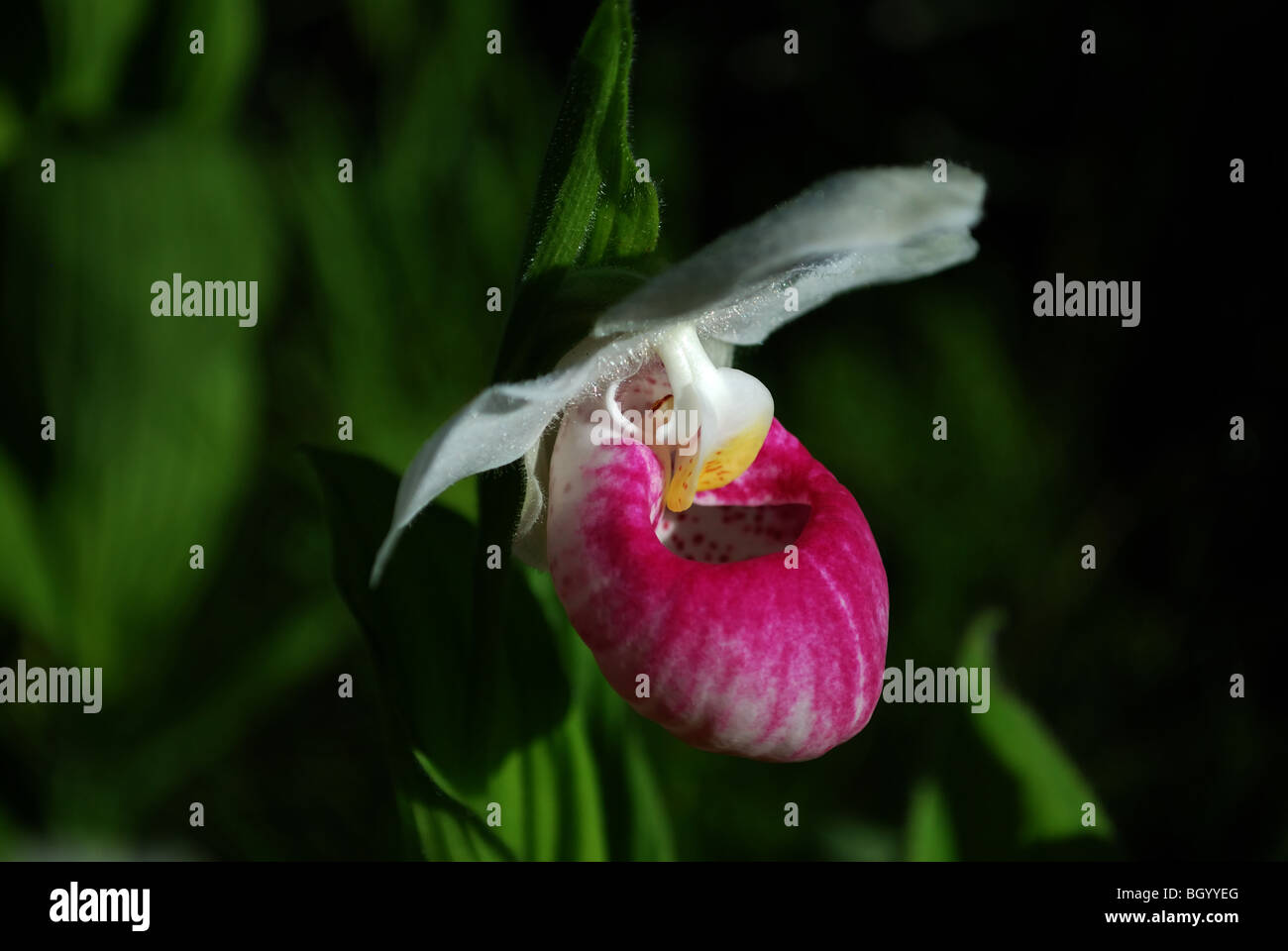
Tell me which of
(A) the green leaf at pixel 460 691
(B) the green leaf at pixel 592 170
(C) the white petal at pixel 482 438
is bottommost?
(A) the green leaf at pixel 460 691

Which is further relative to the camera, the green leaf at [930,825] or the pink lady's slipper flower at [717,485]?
the green leaf at [930,825]

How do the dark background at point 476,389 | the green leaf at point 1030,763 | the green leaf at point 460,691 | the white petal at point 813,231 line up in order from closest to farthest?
the white petal at point 813,231 < the green leaf at point 460,691 < the green leaf at point 1030,763 < the dark background at point 476,389

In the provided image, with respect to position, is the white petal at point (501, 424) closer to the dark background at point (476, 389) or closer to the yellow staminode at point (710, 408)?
the yellow staminode at point (710, 408)

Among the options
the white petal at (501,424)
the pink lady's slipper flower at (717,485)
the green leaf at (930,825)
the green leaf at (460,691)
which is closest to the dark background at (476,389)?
the green leaf at (930,825)

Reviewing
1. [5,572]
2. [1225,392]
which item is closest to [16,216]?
[5,572]

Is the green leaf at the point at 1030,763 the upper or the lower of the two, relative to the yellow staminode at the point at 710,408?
lower

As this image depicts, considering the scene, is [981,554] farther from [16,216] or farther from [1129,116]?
[16,216]

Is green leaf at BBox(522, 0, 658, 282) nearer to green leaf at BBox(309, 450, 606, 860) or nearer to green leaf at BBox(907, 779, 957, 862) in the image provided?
green leaf at BBox(309, 450, 606, 860)

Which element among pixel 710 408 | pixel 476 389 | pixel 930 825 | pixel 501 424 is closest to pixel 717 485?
pixel 710 408

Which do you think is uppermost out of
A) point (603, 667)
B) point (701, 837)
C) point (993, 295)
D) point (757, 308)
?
point (993, 295)
